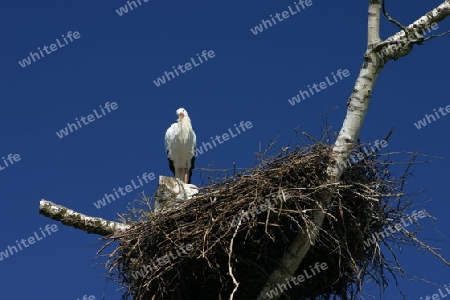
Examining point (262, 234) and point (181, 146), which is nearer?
point (262, 234)

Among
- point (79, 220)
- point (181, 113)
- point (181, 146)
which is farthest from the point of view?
point (181, 113)

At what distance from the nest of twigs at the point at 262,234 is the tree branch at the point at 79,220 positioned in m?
0.40

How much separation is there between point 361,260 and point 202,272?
1448 mm

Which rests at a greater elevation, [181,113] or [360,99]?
[181,113]

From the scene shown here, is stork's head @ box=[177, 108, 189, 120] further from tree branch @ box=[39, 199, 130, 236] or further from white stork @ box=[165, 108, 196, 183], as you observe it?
tree branch @ box=[39, 199, 130, 236]

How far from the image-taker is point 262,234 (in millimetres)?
7195

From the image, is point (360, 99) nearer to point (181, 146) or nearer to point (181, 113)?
point (181, 146)

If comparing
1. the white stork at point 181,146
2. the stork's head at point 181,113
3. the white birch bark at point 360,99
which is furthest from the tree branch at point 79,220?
the stork's head at point 181,113

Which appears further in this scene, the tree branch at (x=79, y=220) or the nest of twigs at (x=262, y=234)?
the tree branch at (x=79, y=220)

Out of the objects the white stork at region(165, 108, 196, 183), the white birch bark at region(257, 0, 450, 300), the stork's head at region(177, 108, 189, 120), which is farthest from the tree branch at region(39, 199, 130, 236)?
the stork's head at region(177, 108, 189, 120)

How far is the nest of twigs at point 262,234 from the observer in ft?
23.1

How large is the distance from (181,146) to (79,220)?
5.10 meters

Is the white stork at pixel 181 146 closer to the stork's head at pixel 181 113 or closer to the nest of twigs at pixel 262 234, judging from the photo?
the stork's head at pixel 181 113

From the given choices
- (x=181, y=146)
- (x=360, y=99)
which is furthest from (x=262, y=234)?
(x=181, y=146)
